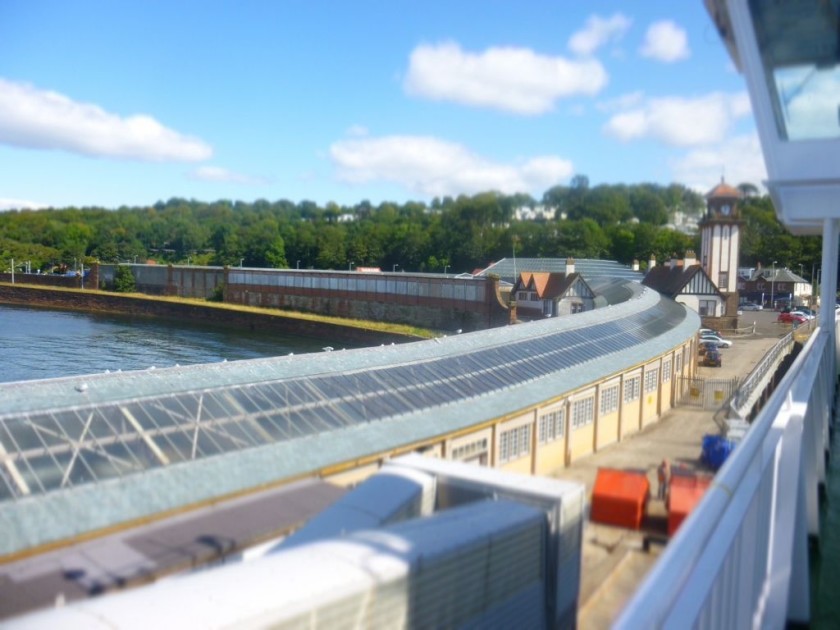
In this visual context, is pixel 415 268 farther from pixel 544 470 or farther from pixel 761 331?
pixel 544 470

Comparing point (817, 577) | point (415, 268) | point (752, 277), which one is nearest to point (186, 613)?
point (817, 577)

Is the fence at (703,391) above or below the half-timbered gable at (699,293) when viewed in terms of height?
below

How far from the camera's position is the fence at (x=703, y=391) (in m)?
20.7

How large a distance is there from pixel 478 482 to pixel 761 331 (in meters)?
37.8

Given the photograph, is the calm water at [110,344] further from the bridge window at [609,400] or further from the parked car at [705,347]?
the bridge window at [609,400]

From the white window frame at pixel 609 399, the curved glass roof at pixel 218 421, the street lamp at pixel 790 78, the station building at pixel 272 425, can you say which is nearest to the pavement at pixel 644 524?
the station building at pixel 272 425

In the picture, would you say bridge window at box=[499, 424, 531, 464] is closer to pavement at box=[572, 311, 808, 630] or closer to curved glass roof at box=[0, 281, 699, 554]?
curved glass roof at box=[0, 281, 699, 554]

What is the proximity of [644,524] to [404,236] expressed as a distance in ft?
214

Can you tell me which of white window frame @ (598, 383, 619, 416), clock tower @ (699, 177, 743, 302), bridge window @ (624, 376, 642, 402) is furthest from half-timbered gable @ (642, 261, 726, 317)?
white window frame @ (598, 383, 619, 416)

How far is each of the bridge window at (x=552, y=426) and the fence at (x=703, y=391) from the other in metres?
8.95

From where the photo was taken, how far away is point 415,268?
71.4 metres

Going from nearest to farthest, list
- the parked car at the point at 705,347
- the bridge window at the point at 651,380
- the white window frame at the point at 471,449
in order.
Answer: the white window frame at the point at 471,449 → the bridge window at the point at 651,380 → the parked car at the point at 705,347

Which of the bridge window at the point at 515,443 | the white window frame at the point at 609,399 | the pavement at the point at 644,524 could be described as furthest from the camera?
the white window frame at the point at 609,399

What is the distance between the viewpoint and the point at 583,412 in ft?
46.2
